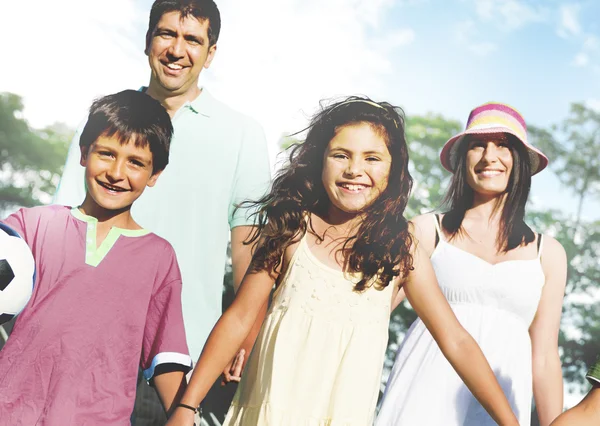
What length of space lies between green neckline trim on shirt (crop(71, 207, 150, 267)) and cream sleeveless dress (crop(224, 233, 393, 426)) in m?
0.45

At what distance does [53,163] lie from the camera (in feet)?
38.2

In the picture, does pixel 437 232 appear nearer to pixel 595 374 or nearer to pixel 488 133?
pixel 488 133

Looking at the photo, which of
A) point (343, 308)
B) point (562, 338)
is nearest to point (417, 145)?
point (562, 338)

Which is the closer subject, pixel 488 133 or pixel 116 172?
pixel 116 172

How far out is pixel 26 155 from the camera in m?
11.7

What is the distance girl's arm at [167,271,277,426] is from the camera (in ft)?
5.88

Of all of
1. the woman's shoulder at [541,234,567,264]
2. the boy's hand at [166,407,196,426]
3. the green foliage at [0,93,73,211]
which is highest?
the green foliage at [0,93,73,211]

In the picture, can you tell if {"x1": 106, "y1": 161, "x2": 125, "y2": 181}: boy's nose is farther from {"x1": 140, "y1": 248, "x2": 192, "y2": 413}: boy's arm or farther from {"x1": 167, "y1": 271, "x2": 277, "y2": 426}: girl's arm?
{"x1": 167, "y1": 271, "x2": 277, "y2": 426}: girl's arm

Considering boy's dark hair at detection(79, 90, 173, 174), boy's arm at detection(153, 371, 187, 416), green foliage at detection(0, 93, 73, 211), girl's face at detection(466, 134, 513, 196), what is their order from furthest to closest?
green foliage at detection(0, 93, 73, 211)
girl's face at detection(466, 134, 513, 196)
boy's dark hair at detection(79, 90, 173, 174)
boy's arm at detection(153, 371, 187, 416)

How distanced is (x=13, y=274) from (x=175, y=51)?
3.03 ft

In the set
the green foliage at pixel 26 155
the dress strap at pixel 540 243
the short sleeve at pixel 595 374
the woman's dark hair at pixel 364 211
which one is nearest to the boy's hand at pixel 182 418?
Result: the woman's dark hair at pixel 364 211

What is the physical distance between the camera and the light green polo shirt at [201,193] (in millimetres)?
2271

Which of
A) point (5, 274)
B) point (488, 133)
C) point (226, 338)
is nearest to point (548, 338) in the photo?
point (488, 133)

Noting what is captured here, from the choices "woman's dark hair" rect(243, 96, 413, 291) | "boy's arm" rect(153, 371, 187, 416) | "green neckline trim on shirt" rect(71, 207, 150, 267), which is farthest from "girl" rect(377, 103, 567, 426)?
"green neckline trim on shirt" rect(71, 207, 150, 267)
